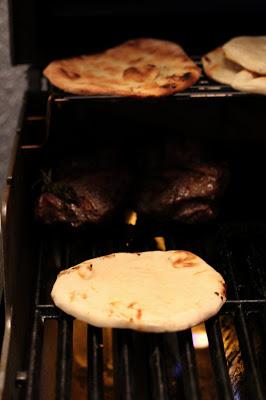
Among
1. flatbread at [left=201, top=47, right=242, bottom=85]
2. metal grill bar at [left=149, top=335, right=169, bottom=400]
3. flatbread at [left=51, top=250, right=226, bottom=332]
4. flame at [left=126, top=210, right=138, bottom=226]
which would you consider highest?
flatbread at [left=201, top=47, right=242, bottom=85]

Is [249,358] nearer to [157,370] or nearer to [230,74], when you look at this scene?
[157,370]

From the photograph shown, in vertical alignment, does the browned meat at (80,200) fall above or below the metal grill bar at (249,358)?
above

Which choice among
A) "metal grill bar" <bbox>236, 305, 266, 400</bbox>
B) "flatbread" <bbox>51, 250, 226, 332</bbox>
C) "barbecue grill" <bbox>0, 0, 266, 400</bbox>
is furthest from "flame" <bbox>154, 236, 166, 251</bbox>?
"metal grill bar" <bbox>236, 305, 266, 400</bbox>

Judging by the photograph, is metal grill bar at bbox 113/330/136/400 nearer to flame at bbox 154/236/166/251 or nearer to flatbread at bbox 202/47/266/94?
flame at bbox 154/236/166/251

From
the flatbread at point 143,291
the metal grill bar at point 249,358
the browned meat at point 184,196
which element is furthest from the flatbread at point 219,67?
the metal grill bar at point 249,358

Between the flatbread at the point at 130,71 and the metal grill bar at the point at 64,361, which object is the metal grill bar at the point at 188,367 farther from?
the flatbread at the point at 130,71
